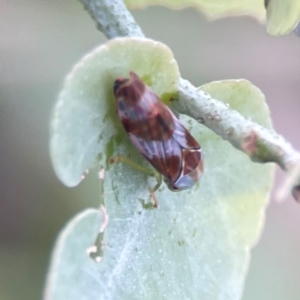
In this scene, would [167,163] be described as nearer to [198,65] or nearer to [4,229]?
[4,229]

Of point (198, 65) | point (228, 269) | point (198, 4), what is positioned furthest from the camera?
point (198, 65)

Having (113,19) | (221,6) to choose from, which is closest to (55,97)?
(221,6)

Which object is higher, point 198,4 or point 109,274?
point 198,4

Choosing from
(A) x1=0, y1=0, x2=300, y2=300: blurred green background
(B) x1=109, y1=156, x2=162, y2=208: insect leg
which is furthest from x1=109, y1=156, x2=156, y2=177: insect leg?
(A) x1=0, y1=0, x2=300, y2=300: blurred green background

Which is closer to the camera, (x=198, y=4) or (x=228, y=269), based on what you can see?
(x=228, y=269)

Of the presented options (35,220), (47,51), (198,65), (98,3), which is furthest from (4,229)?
(98,3)

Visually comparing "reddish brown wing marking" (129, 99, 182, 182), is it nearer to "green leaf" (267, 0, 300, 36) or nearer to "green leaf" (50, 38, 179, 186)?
"green leaf" (50, 38, 179, 186)
